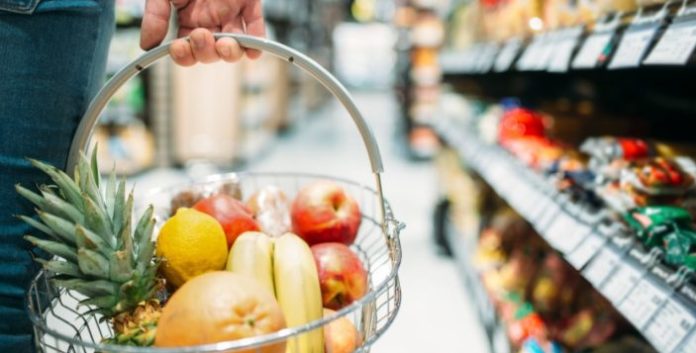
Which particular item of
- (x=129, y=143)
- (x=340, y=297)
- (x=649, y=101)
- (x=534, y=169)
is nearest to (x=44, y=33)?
(x=340, y=297)

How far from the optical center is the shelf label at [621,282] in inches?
41.3

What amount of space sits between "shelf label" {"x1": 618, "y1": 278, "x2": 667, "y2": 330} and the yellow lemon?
67 cm

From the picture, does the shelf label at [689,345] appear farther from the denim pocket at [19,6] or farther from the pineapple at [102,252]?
the denim pocket at [19,6]

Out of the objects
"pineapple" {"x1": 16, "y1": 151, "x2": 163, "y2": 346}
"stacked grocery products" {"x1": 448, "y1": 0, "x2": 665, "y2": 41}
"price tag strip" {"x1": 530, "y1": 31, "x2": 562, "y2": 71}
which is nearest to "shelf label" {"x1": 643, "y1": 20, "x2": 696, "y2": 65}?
"stacked grocery products" {"x1": 448, "y1": 0, "x2": 665, "y2": 41}

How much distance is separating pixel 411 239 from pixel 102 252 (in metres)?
2.90

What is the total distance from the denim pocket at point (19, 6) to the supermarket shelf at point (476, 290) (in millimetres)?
1523

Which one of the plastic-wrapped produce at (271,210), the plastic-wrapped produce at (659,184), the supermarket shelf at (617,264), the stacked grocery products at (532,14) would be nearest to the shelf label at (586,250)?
the supermarket shelf at (617,264)

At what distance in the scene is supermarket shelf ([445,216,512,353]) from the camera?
1985mm

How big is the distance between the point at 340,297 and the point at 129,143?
408 centimetres

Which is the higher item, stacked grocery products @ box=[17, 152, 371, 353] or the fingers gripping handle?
the fingers gripping handle

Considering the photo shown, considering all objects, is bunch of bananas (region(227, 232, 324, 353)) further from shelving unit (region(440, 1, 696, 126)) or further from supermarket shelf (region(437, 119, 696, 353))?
shelving unit (region(440, 1, 696, 126))

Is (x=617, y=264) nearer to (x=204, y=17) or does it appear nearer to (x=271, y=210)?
(x=271, y=210)

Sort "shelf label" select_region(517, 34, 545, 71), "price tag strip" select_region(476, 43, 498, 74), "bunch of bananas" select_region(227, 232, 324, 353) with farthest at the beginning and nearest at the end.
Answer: "price tag strip" select_region(476, 43, 498, 74) < "shelf label" select_region(517, 34, 545, 71) < "bunch of bananas" select_region(227, 232, 324, 353)

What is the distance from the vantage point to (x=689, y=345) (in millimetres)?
847
